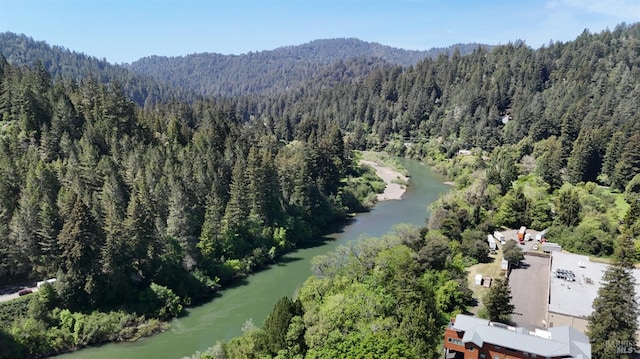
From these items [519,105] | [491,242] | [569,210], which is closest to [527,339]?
[491,242]

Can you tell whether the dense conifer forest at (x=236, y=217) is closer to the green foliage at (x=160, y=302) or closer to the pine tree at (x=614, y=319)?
the green foliage at (x=160, y=302)

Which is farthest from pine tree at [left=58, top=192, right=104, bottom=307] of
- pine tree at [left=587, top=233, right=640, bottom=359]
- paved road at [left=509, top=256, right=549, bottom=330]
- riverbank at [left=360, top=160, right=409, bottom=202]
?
riverbank at [left=360, top=160, right=409, bottom=202]

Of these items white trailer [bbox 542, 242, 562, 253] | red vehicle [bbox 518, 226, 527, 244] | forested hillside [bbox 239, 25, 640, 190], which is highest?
forested hillside [bbox 239, 25, 640, 190]

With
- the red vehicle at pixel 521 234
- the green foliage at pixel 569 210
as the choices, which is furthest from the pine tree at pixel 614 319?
the green foliage at pixel 569 210

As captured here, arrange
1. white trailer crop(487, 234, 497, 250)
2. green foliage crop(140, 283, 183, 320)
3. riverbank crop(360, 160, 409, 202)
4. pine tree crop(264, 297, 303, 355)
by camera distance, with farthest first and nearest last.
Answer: riverbank crop(360, 160, 409, 202), white trailer crop(487, 234, 497, 250), green foliage crop(140, 283, 183, 320), pine tree crop(264, 297, 303, 355)

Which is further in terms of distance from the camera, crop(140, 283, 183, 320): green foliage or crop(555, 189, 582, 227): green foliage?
crop(555, 189, 582, 227): green foliage

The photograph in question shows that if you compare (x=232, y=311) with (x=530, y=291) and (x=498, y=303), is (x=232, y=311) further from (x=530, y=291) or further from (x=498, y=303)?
(x=530, y=291)

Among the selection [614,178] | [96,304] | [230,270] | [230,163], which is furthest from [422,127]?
[96,304]

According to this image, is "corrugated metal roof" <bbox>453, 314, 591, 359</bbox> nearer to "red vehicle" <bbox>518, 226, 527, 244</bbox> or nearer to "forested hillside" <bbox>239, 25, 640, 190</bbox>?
"red vehicle" <bbox>518, 226, 527, 244</bbox>

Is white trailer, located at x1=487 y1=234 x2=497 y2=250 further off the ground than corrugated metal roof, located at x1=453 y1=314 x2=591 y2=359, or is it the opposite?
white trailer, located at x1=487 y1=234 x2=497 y2=250
